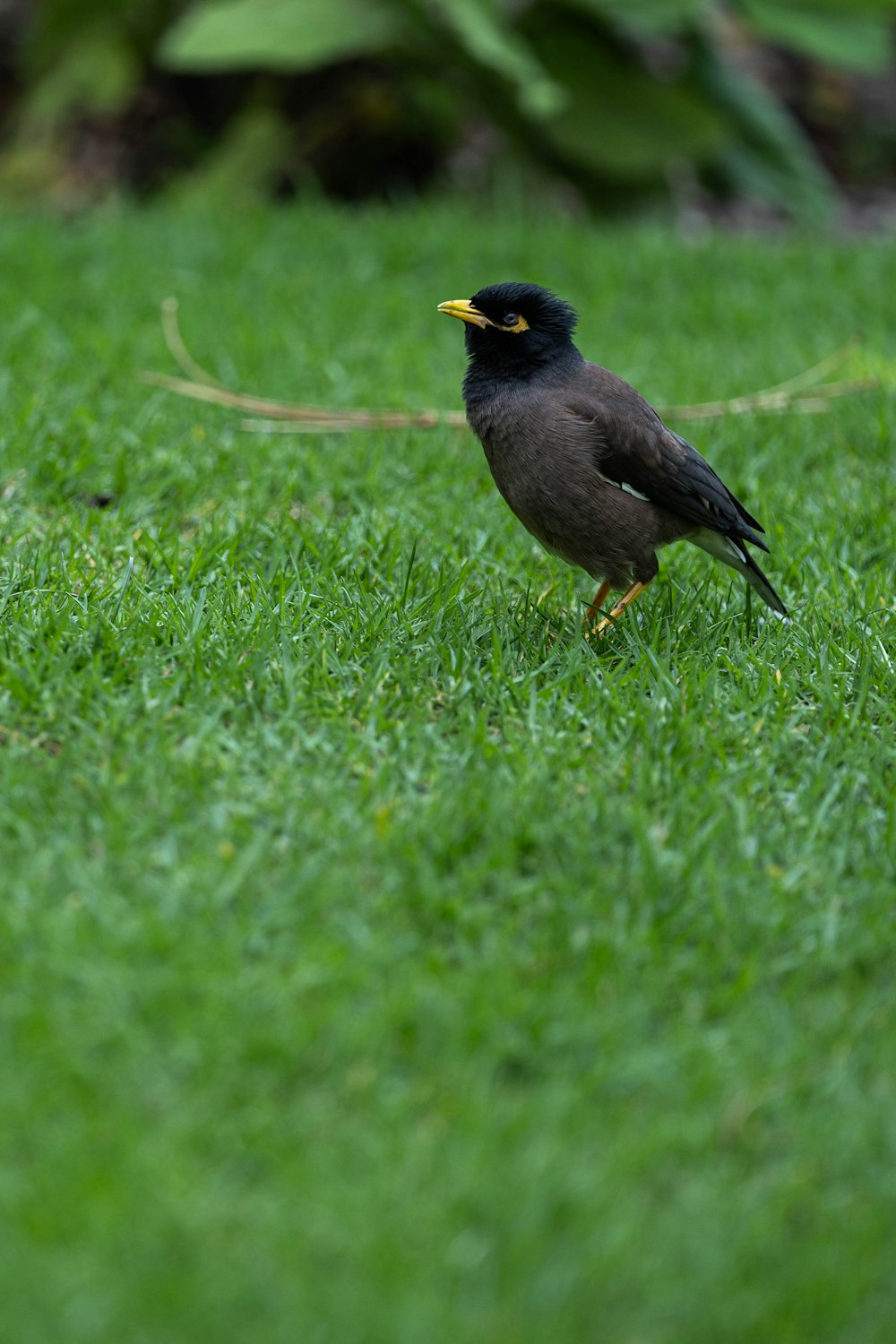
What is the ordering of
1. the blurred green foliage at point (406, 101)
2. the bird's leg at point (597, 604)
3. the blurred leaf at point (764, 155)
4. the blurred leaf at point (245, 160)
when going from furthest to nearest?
the blurred leaf at point (764, 155) → the blurred leaf at point (245, 160) → the blurred green foliage at point (406, 101) → the bird's leg at point (597, 604)

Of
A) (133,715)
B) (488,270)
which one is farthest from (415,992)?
(488,270)

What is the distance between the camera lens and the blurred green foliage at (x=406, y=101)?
32.8 feet

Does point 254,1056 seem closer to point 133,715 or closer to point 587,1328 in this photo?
point 587,1328

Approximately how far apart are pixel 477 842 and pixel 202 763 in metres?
0.66

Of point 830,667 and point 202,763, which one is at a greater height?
point 202,763

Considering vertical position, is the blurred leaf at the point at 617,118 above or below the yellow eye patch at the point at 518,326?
below

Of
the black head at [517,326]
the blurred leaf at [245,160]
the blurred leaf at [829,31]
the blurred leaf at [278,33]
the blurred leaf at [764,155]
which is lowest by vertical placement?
the blurred leaf at [764,155]

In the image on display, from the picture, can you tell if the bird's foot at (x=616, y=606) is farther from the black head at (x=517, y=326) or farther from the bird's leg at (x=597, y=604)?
the black head at (x=517, y=326)

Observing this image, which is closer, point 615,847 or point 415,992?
point 415,992

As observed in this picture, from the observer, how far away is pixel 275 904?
2.98 meters

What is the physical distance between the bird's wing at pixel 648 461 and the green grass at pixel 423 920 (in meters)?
0.33

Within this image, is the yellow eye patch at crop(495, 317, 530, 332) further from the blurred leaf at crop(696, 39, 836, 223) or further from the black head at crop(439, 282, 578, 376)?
the blurred leaf at crop(696, 39, 836, 223)

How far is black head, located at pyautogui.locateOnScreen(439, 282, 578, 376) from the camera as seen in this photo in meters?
4.45

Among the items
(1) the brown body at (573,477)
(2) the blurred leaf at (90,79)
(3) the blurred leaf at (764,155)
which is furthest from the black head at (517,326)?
(3) the blurred leaf at (764,155)
